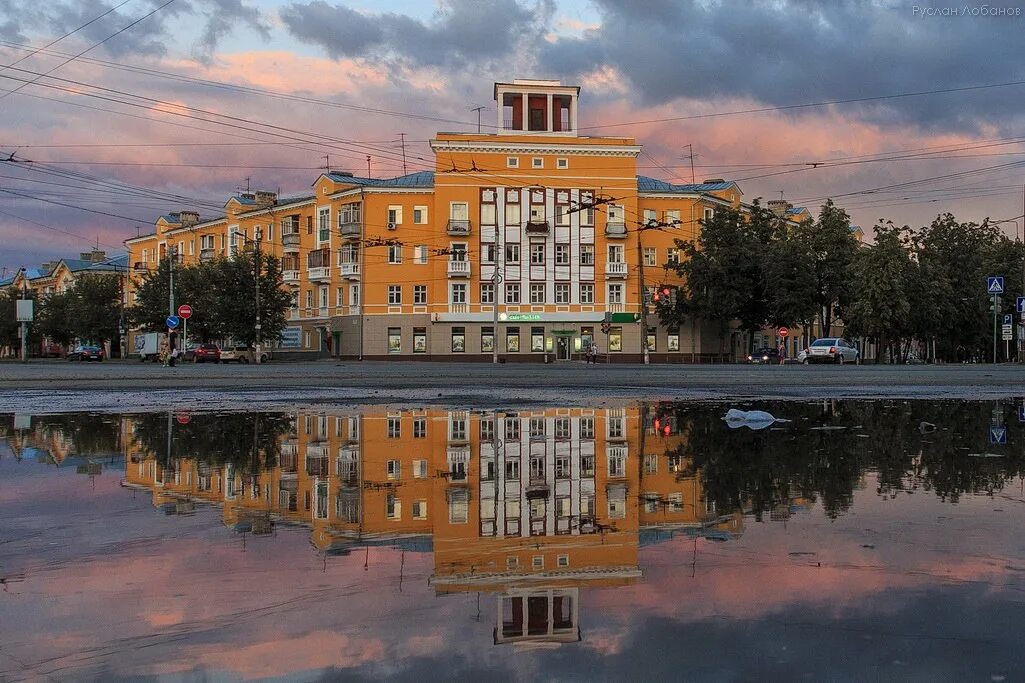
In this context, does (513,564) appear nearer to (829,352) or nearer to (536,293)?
(829,352)

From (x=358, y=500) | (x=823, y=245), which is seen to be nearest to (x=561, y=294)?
(x=823, y=245)

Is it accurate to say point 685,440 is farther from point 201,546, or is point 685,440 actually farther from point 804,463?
point 201,546

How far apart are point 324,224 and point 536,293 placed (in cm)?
2022

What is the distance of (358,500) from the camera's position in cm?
790

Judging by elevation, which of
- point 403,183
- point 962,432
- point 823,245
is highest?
point 403,183

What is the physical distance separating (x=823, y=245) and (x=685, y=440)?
69978mm

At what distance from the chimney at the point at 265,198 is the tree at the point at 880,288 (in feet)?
179

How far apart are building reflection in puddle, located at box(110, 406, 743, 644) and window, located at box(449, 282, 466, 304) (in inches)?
2631

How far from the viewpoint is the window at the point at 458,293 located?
8156 centimetres

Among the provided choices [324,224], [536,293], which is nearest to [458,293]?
[536,293]

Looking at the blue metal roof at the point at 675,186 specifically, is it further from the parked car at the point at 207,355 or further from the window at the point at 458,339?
the parked car at the point at 207,355

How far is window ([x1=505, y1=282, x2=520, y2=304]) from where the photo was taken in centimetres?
8162

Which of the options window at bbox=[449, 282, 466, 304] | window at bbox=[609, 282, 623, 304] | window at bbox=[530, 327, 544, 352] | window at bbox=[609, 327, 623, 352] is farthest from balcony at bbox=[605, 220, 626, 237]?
window at bbox=[449, 282, 466, 304]

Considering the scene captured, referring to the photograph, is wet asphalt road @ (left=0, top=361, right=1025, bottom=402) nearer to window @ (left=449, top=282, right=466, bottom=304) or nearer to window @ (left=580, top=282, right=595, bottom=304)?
window @ (left=449, top=282, right=466, bottom=304)
